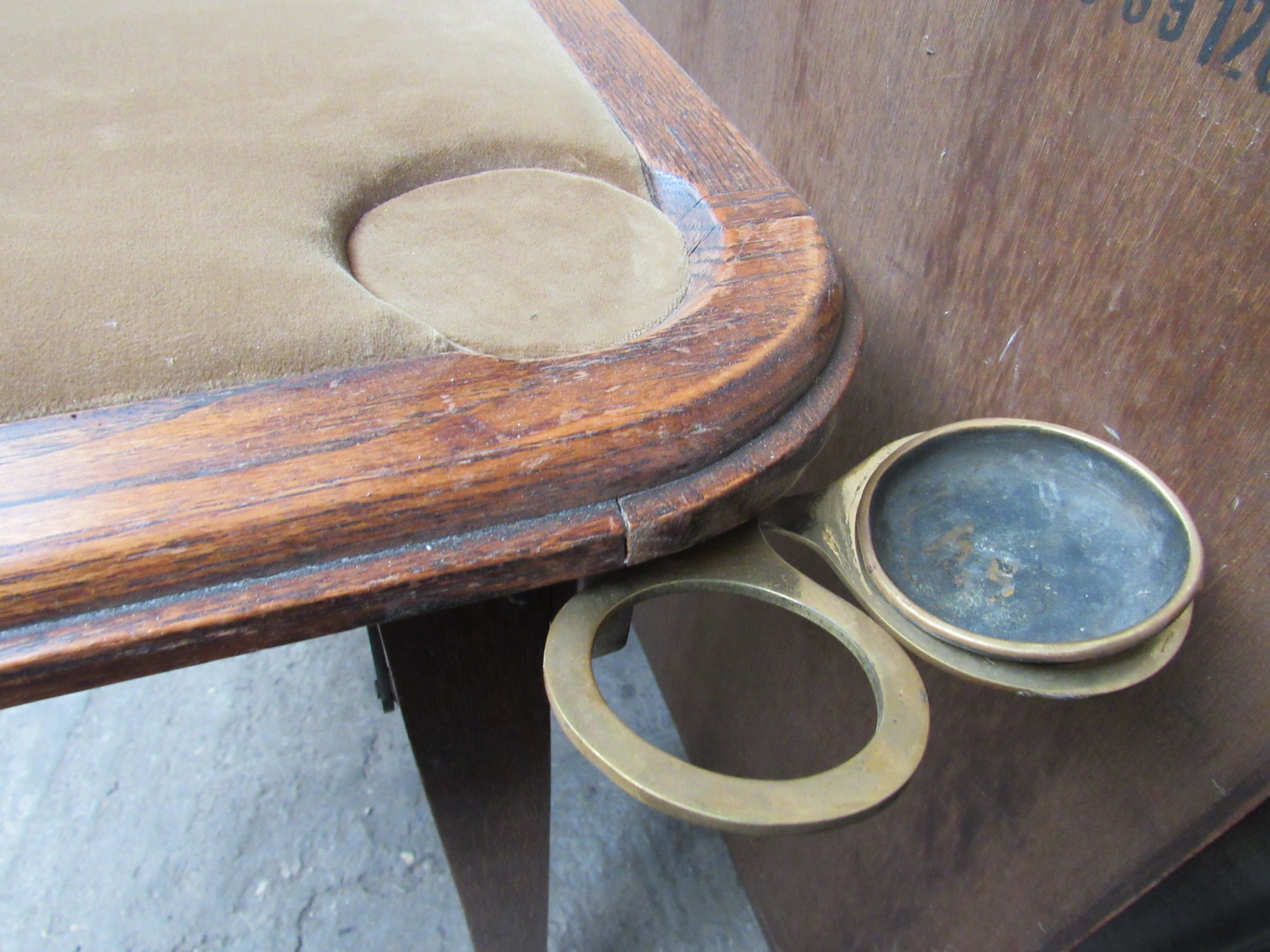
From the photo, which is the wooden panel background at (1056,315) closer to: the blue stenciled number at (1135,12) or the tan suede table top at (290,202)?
the blue stenciled number at (1135,12)

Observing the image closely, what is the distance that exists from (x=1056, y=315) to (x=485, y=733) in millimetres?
435

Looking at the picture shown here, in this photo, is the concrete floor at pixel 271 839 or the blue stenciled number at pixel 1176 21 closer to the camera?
the blue stenciled number at pixel 1176 21

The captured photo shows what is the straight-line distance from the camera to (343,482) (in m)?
0.31

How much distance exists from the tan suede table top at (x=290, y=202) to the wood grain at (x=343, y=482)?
22 mm

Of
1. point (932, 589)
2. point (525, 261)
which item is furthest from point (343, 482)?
Answer: point (932, 589)

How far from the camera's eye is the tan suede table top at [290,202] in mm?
352

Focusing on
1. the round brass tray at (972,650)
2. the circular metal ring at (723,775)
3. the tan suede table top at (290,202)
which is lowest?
the round brass tray at (972,650)

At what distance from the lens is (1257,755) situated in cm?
42

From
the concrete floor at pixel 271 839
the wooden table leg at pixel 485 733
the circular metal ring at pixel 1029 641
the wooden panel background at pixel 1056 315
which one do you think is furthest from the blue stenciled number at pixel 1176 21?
the concrete floor at pixel 271 839

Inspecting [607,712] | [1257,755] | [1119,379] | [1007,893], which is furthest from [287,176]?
[1007,893]

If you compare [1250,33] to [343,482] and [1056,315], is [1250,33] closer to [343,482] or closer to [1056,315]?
[1056,315]

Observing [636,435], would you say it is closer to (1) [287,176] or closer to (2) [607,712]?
(2) [607,712]

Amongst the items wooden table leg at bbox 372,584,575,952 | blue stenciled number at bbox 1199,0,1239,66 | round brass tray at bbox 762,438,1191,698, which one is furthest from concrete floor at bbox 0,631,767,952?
blue stenciled number at bbox 1199,0,1239,66

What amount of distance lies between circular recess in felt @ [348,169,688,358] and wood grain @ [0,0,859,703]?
1.0 inches
